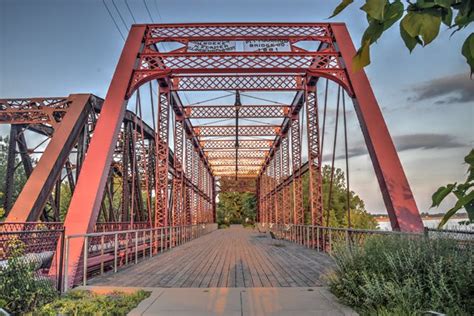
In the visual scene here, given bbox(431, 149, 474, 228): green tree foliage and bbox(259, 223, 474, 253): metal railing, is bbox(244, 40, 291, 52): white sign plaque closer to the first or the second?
bbox(259, 223, 474, 253): metal railing

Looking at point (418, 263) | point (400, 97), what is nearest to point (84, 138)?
point (418, 263)

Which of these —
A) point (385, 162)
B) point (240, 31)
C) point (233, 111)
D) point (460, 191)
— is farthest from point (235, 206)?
point (460, 191)

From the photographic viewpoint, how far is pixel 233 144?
36500 millimetres

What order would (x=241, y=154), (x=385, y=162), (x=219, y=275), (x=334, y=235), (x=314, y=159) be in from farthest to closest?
(x=241, y=154)
(x=314, y=159)
(x=334, y=235)
(x=385, y=162)
(x=219, y=275)

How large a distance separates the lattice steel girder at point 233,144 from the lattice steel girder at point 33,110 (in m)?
22.0

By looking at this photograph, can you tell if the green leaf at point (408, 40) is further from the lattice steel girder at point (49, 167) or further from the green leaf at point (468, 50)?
the lattice steel girder at point (49, 167)

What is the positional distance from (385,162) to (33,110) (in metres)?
12.5

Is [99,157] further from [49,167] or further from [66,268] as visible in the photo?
[66,268]

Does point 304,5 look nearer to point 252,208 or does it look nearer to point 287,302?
point 287,302

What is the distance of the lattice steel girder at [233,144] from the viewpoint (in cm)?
3497

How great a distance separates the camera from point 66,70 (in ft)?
45.7

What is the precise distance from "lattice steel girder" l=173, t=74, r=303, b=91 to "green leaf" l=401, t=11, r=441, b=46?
1368cm

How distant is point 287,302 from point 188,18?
1116 centimetres

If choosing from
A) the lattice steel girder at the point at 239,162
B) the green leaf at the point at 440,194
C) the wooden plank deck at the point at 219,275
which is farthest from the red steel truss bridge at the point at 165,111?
the lattice steel girder at the point at 239,162
